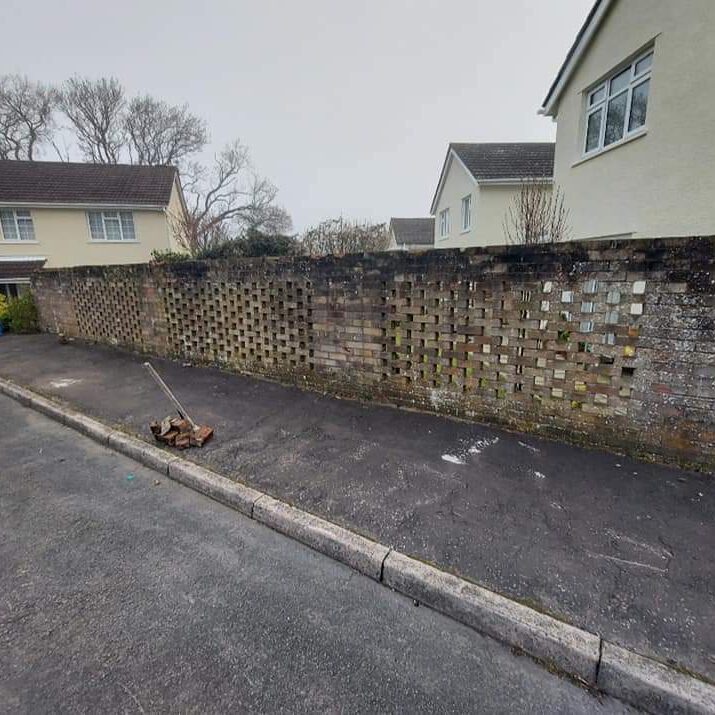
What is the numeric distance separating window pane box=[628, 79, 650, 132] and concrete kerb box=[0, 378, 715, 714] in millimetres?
8905

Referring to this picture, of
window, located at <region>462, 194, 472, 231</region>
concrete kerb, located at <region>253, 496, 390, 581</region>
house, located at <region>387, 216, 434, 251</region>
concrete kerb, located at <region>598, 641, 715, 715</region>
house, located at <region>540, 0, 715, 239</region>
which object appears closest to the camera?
concrete kerb, located at <region>598, 641, 715, 715</region>

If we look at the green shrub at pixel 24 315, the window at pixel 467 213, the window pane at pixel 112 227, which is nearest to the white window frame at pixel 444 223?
the window at pixel 467 213

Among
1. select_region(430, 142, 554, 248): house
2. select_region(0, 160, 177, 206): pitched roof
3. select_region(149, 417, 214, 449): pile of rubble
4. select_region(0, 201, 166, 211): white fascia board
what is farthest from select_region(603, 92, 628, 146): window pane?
select_region(0, 160, 177, 206): pitched roof

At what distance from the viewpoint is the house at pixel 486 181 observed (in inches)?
559

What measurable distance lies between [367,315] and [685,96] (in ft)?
21.5

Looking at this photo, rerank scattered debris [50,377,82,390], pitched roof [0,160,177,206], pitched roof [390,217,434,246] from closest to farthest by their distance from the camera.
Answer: scattered debris [50,377,82,390] < pitched roof [0,160,177,206] < pitched roof [390,217,434,246]

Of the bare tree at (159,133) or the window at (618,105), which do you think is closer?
the window at (618,105)

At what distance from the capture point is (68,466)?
12.2 ft

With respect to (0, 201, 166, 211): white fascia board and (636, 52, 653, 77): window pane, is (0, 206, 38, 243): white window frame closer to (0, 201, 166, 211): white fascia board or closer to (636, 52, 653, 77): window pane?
(0, 201, 166, 211): white fascia board

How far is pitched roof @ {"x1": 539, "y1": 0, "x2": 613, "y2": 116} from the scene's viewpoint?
7.64 metres

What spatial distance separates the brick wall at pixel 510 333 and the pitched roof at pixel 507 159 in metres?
11.8

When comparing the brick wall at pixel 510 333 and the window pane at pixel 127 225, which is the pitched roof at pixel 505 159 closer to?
the brick wall at pixel 510 333

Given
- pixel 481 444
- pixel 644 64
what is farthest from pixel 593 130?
pixel 481 444

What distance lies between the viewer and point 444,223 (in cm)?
2011
